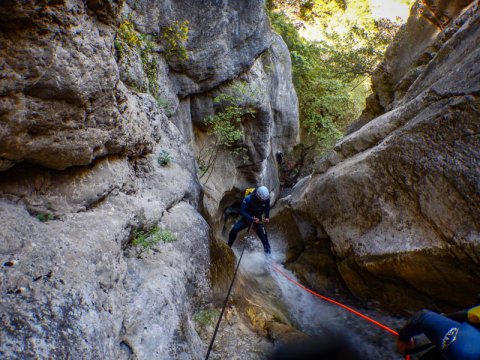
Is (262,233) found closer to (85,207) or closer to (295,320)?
(295,320)

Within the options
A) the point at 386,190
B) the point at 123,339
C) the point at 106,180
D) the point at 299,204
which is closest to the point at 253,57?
the point at 299,204

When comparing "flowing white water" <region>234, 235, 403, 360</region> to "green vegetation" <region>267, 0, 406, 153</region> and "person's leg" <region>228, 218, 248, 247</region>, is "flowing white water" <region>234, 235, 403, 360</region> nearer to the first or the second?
"person's leg" <region>228, 218, 248, 247</region>

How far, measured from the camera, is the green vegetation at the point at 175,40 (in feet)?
24.0

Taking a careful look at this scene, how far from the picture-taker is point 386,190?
522cm

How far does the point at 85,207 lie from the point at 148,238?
3.44 ft

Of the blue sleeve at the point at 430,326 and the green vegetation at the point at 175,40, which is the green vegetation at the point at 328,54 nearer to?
the green vegetation at the point at 175,40

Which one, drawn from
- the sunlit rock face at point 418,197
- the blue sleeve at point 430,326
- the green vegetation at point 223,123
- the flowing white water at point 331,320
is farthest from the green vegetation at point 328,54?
the blue sleeve at point 430,326

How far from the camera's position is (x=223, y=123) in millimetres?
9039

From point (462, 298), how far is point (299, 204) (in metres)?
3.69

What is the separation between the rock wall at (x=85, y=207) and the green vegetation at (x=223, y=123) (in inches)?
145

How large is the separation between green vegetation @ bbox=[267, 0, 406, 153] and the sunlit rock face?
880cm

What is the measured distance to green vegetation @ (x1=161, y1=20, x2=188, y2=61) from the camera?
7.32m

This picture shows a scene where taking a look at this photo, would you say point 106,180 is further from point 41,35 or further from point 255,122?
point 255,122

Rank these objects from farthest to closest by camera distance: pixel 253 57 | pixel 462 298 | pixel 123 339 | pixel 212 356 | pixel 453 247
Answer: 1. pixel 253 57
2. pixel 462 298
3. pixel 453 247
4. pixel 212 356
5. pixel 123 339
